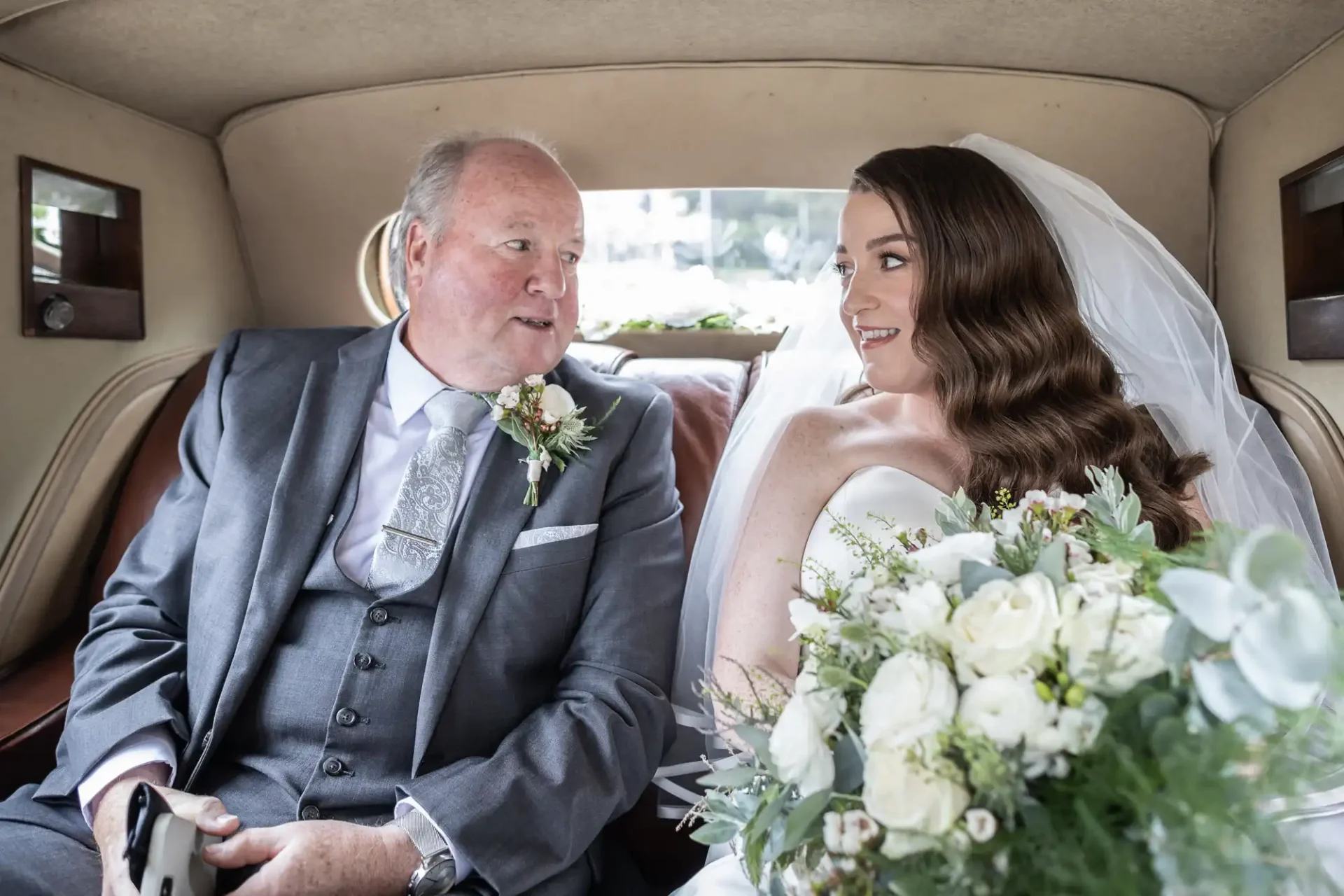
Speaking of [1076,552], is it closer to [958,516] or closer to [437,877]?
[958,516]

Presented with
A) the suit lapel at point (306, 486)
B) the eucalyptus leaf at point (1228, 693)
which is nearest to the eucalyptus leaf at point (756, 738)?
the eucalyptus leaf at point (1228, 693)

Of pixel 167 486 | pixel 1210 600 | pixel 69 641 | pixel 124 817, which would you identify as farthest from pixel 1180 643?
pixel 69 641

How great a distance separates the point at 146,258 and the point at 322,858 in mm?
2127

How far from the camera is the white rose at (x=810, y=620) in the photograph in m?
1.25

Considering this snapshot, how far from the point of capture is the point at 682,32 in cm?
259

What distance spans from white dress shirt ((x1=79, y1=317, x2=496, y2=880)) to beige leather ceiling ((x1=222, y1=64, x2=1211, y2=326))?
0.92m

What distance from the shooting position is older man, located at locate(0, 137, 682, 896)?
5.99ft

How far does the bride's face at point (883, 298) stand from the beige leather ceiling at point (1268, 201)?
103 cm

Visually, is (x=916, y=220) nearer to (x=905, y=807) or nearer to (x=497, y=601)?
(x=497, y=601)

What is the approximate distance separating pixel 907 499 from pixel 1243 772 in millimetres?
1117

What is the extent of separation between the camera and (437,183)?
2.44m

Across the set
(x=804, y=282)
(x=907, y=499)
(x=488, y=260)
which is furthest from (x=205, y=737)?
(x=804, y=282)

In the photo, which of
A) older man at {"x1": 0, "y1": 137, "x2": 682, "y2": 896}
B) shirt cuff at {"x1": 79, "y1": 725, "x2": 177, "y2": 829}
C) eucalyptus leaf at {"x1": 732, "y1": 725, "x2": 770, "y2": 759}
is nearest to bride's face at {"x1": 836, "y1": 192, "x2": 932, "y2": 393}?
older man at {"x1": 0, "y1": 137, "x2": 682, "y2": 896}

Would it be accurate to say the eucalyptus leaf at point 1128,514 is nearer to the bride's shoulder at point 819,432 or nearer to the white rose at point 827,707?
the white rose at point 827,707
